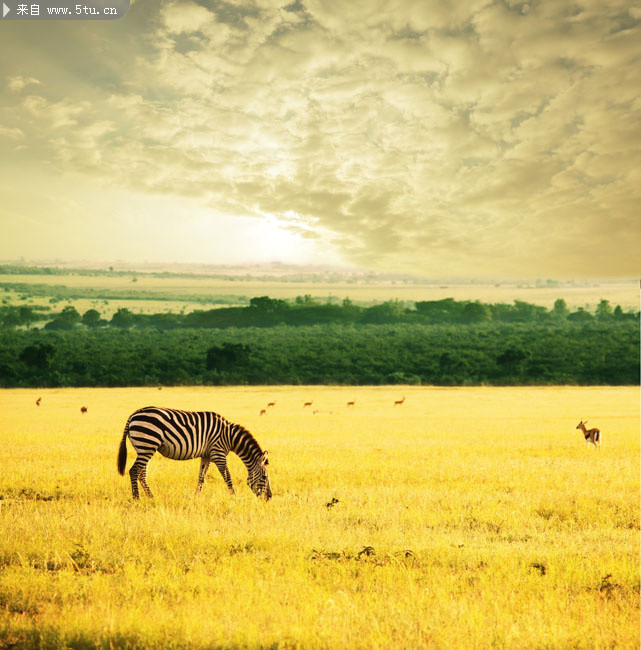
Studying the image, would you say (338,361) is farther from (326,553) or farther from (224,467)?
(326,553)

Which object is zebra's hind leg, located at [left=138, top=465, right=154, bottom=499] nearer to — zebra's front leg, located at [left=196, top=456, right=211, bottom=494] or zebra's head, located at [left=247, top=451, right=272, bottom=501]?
zebra's front leg, located at [left=196, top=456, right=211, bottom=494]

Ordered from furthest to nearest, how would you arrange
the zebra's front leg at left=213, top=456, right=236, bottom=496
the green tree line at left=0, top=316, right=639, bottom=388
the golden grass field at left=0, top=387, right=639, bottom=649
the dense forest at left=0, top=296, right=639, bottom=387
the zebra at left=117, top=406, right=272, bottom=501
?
the dense forest at left=0, top=296, right=639, bottom=387
the green tree line at left=0, top=316, right=639, bottom=388
the zebra's front leg at left=213, top=456, right=236, bottom=496
the zebra at left=117, top=406, right=272, bottom=501
the golden grass field at left=0, top=387, right=639, bottom=649

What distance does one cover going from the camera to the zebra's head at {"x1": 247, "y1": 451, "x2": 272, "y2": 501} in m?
14.5

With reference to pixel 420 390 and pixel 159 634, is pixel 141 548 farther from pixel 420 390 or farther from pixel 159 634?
pixel 420 390

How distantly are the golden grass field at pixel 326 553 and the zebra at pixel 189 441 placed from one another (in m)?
0.69

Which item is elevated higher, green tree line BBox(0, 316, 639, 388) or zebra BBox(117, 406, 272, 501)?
zebra BBox(117, 406, 272, 501)

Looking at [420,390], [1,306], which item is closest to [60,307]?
[1,306]

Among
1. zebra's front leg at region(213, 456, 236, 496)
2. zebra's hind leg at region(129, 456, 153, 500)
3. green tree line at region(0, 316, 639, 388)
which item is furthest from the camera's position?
green tree line at region(0, 316, 639, 388)

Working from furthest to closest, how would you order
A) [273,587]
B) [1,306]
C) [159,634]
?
[1,306], [273,587], [159,634]

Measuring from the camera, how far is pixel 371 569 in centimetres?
967

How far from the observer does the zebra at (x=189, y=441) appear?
14375 millimetres

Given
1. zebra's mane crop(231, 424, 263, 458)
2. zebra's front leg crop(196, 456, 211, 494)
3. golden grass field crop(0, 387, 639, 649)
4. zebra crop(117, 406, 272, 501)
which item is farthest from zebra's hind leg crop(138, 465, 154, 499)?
zebra's mane crop(231, 424, 263, 458)

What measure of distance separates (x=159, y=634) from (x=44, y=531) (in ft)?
17.1

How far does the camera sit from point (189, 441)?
1445 cm
